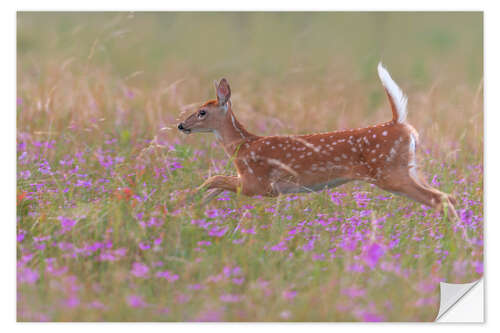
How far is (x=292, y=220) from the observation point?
15.4ft

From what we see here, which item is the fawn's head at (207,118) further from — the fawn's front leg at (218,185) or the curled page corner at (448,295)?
the curled page corner at (448,295)

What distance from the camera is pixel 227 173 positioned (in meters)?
5.20

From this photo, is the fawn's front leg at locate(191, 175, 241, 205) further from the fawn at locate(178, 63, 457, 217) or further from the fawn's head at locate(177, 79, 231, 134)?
the fawn's head at locate(177, 79, 231, 134)

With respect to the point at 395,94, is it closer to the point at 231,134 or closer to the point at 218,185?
the point at 231,134

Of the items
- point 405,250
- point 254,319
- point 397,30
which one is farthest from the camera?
point 397,30

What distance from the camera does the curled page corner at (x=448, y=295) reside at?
4.14 meters

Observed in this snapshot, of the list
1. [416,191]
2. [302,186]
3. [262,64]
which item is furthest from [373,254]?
[262,64]

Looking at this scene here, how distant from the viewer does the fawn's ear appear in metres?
4.95

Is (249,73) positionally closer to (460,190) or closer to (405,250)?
(460,190)

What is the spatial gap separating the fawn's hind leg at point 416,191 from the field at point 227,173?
11cm

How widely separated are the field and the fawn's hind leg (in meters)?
0.11

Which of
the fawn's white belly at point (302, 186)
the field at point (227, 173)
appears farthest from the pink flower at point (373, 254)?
the fawn's white belly at point (302, 186)
